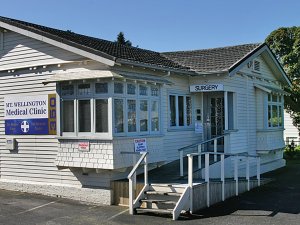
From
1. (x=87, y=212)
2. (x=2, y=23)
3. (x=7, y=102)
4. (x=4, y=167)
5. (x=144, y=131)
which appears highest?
(x=2, y=23)

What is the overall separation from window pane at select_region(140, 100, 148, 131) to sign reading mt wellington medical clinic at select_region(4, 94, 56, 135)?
2.65m

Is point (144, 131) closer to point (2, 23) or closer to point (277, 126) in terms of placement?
point (2, 23)

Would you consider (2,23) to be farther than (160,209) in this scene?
Yes

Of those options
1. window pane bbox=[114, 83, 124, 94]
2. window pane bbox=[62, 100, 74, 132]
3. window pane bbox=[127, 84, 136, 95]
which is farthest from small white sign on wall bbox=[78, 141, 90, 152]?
window pane bbox=[127, 84, 136, 95]

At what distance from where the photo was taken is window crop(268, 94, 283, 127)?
1916cm

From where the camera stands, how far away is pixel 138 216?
10445mm

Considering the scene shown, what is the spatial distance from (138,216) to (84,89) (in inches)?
155

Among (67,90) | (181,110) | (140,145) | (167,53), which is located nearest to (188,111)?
(181,110)

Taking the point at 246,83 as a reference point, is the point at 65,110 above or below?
below

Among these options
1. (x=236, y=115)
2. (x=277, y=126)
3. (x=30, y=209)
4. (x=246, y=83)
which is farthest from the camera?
(x=277, y=126)

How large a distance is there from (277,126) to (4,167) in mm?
12200

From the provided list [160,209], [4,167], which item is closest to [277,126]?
[160,209]

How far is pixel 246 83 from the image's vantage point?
57.0ft

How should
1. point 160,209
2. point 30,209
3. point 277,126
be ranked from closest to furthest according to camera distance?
point 160,209 < point 30,209 < point 277,126
